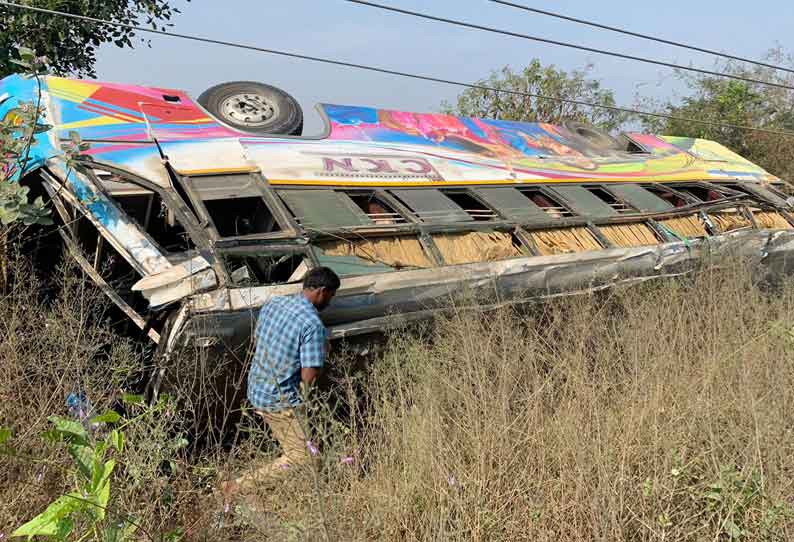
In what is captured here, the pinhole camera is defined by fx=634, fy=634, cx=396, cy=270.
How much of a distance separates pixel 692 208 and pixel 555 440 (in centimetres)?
663

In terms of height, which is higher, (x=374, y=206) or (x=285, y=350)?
(x=374, y=206)

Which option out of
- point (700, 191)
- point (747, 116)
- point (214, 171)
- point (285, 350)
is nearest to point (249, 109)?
point (214, 171)

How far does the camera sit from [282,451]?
4090mm

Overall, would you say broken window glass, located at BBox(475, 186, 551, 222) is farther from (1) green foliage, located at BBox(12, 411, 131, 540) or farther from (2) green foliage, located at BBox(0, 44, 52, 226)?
(1) green foliage, located at BBox(12, 411, 131, 540)

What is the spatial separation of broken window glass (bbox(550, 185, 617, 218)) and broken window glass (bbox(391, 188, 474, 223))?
1925mm

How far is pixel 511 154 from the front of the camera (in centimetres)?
899

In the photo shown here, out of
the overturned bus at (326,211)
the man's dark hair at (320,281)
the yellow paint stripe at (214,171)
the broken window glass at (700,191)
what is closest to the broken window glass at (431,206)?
the overturned bus at (326,211)

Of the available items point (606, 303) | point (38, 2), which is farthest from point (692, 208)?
point (38, 2)

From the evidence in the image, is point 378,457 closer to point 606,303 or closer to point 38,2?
point 606,303

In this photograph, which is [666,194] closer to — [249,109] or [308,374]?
[249,109]

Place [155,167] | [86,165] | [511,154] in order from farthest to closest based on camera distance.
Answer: [511,154], [155,167], [86,165]

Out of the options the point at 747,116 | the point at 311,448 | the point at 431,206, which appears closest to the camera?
the point at 311,448

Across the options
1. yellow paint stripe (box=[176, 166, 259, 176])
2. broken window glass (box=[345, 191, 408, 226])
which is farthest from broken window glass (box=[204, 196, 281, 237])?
broken window glass (box=[345, 191, 408, 226])

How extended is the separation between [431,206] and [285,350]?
125 inches
